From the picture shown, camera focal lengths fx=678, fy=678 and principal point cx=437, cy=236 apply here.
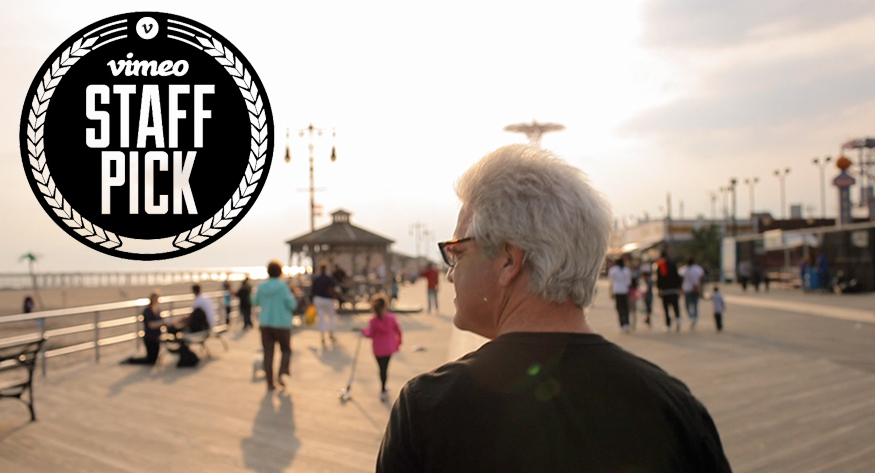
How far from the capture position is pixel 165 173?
2.05 meters

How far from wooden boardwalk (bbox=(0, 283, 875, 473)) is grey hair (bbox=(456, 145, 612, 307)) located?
2.65 metres

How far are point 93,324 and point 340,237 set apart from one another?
10.4 metres

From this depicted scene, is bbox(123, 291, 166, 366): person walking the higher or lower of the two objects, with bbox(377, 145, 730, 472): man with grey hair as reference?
lower

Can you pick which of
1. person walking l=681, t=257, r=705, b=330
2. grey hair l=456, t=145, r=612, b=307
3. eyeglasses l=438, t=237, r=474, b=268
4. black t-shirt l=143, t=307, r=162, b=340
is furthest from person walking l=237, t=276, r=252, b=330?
grey hair l=456, t=145, r=612, b=307

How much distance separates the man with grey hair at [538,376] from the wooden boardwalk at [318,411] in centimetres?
264

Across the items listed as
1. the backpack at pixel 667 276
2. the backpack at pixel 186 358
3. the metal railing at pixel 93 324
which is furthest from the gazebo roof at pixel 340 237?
the backpack at pixel 186 358

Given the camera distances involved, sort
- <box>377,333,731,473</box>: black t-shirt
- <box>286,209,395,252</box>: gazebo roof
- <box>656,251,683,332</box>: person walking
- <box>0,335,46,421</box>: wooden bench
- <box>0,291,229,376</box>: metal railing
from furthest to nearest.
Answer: <box>286,209,395,252</box>: gazebo roof < <box>656,251,683,332</box>: person walking < <box>0,291,229,376</box>: metal railing < <box>0,335,46,421</box>: wooden bench < <box>377,333,731,473</box>: black t-shirt

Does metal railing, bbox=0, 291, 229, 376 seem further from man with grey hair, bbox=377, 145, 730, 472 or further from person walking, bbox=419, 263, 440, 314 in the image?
man with grey hair, bbox=377, 145, 730, 472

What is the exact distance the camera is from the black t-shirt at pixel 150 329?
11.7m

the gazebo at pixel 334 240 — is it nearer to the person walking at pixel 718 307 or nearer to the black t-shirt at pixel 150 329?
the black t-shirt at pixel 150 329

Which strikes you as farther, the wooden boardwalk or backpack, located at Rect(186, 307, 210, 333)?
backpack, located at Rect(186, 307, 210, 333)

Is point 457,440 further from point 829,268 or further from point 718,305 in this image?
point 829,268

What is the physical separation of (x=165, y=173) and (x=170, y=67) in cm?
32

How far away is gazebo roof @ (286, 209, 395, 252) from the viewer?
74.1 ft
